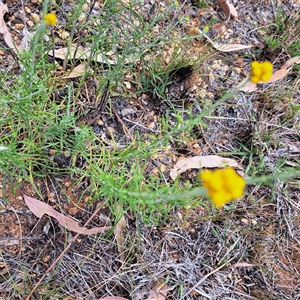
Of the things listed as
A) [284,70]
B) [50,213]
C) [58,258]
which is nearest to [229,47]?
[284,70]

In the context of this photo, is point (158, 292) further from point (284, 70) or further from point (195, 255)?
point (284, 70)

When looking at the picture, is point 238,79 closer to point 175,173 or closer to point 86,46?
point 175,173

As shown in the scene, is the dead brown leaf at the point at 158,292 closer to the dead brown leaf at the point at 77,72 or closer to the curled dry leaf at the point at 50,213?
the curled dry leaf at the point at 50,213

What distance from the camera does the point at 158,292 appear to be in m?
1.58

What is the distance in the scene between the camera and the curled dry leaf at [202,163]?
1.79 meters

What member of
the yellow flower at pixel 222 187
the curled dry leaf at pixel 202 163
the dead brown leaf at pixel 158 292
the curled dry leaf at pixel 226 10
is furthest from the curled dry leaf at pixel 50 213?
the curled dry leaf at pixel 226 10

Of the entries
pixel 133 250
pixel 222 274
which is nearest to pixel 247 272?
pixel 222 274

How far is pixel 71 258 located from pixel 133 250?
284 millimetres

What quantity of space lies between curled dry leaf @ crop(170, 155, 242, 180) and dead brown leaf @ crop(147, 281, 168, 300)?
0.53 m

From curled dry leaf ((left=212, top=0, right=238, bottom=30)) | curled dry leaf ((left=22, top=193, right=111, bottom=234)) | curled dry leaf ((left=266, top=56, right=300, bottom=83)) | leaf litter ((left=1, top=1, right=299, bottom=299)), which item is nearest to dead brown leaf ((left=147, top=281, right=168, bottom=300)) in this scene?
leaf litter ((left=1, top=1, right=299, bottom=299))

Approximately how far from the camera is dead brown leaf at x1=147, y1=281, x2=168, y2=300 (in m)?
1.56

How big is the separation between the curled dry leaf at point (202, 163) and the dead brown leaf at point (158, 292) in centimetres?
53

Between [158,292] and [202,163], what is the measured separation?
0.69 meters

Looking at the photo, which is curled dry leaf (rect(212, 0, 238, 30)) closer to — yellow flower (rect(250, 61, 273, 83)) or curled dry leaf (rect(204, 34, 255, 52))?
curled dry leaf (rect(204, 34, 255, 52))
